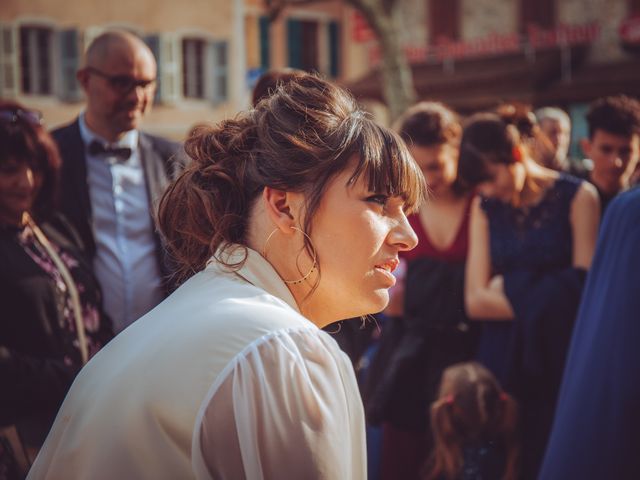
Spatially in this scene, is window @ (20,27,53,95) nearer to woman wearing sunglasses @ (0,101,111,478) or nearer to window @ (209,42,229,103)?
window @ (209,42,229,103)

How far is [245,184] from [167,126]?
22049 millimetres

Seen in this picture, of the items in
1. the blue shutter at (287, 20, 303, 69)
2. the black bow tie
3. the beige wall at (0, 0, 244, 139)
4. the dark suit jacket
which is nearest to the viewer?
the dark suit jacket

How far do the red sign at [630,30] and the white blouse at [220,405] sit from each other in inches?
782

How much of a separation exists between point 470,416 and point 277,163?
2.33m

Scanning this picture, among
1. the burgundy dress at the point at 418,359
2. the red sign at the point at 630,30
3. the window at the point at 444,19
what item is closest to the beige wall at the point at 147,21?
the window at the point at 444,19

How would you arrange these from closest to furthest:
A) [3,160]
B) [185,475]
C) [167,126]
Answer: [185,475] → [3,160] → [167,126]

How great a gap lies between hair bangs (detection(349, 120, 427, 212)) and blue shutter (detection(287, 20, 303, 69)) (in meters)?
24.6

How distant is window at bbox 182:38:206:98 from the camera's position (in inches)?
942

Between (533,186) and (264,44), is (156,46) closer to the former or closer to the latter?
(264,44)

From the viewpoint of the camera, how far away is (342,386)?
1405mm

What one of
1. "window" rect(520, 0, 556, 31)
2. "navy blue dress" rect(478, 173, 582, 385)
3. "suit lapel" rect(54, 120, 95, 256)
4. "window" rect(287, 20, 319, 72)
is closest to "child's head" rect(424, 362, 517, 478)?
"navy blue dress" rect(478, 173, 582, 385)

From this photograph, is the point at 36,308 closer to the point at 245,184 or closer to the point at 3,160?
A: the point at 3,160

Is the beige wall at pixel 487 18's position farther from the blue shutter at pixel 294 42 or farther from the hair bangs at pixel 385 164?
the hair bangs at pixel 385 164

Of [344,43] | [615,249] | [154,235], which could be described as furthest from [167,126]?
[615,249]
